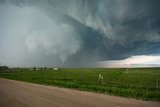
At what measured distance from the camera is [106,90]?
94.1ft

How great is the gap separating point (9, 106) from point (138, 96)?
1263 cm

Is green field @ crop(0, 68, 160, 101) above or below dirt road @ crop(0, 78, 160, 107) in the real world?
above

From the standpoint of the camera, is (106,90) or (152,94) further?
(106,90)

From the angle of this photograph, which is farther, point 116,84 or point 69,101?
point 116,84

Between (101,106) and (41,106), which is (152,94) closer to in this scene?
(101,106)

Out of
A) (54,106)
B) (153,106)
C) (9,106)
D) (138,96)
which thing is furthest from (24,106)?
(138,96)

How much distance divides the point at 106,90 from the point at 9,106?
1398cm

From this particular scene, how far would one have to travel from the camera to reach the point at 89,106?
16.5m

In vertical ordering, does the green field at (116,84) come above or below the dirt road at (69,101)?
above

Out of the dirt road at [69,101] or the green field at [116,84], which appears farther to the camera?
the green field at [116,84]

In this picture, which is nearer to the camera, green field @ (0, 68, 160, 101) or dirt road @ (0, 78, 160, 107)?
dirt road @ (0, 78, 160, 107)

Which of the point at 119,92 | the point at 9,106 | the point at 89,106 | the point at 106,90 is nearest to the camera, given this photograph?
the point at 89,106

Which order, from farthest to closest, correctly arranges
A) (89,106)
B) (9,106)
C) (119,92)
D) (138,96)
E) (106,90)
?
(106,90) → (119,92) → (138,96) → (9,106) → (89,106)

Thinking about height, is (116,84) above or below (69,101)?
above
